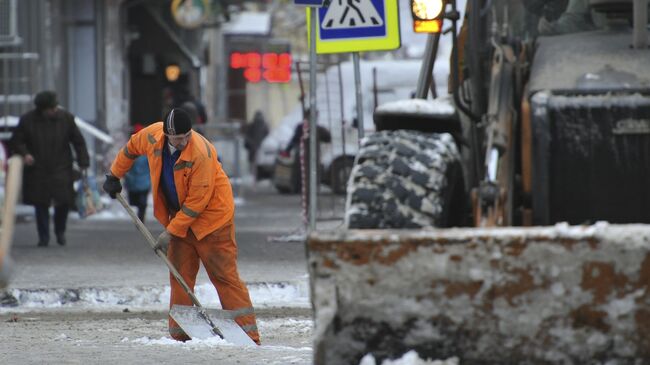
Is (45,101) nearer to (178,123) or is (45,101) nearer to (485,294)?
(178,123)

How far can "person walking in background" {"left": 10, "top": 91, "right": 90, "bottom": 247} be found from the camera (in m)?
17.3

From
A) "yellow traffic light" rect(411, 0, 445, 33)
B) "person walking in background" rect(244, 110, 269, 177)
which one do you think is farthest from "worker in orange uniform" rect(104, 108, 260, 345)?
"person walking in background" rect(244, 110, 269, 177)

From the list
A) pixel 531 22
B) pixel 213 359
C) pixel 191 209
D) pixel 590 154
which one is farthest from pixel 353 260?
pixel 191 209

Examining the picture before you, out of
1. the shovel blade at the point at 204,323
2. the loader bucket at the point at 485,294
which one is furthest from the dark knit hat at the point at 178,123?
the loader bucket at the point at 485,294

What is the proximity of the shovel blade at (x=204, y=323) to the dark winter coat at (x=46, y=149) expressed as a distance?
7140 millimetres

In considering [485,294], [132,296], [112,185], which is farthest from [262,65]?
[485,294]

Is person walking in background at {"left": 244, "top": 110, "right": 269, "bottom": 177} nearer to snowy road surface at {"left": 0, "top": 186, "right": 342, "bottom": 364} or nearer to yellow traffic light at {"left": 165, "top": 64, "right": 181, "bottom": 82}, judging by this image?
yellow traffic light at {"left": 165, "top": 64, "right": 181, "bottom": 82}

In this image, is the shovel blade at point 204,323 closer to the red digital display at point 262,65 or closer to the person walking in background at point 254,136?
the person walking in background at point 254,136

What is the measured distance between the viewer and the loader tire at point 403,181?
22.4 feet

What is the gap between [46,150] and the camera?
683 inches

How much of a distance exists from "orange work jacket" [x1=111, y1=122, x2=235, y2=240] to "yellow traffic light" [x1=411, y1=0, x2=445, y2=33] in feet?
6.90

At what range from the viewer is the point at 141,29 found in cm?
3397

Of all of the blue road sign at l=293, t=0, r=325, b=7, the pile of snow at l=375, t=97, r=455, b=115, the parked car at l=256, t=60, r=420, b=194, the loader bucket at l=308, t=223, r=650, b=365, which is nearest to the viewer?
the loader bucket at l=308, t=223, r=650, b=365

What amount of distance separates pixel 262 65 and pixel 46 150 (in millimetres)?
32033
